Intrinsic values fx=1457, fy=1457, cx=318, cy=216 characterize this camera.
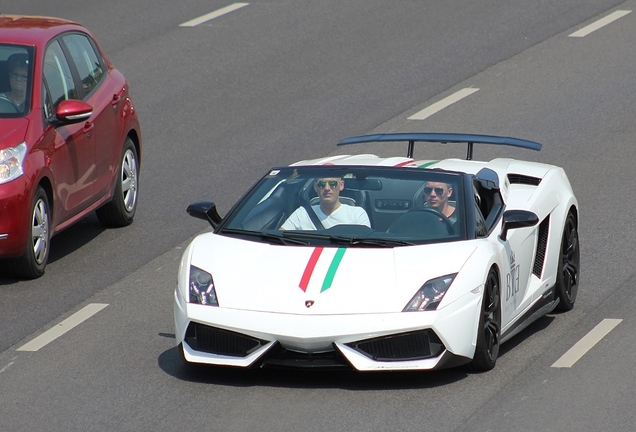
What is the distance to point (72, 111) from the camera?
11.3m

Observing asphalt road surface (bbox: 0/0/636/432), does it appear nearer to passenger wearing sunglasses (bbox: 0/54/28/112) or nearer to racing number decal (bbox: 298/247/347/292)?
racing number decal (bbox: 298/247/347/292)

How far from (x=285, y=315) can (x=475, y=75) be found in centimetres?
1053

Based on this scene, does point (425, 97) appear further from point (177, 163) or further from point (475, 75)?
point (177, 163)

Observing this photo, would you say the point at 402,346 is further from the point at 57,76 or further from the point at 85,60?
the point at 85,60

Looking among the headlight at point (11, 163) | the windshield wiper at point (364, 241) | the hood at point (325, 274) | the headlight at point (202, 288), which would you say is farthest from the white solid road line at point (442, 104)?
the headlight at point (202, 288)

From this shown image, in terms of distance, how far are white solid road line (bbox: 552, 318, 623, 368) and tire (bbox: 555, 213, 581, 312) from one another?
0.42m

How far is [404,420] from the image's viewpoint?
7578 mm

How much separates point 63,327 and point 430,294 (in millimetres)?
2899

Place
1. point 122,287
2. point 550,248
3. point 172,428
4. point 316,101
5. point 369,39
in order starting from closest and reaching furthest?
point 172,428 < point 550,248 < point 122,287 < point 316,101 < point 369,39

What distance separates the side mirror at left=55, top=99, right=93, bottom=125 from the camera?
1127 centimetres

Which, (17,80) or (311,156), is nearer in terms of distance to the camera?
(17,80)

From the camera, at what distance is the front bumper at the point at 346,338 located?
8016 millimetres

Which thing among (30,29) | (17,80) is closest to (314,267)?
(17,80)

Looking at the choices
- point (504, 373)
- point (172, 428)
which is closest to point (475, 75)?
point (504, 373)
